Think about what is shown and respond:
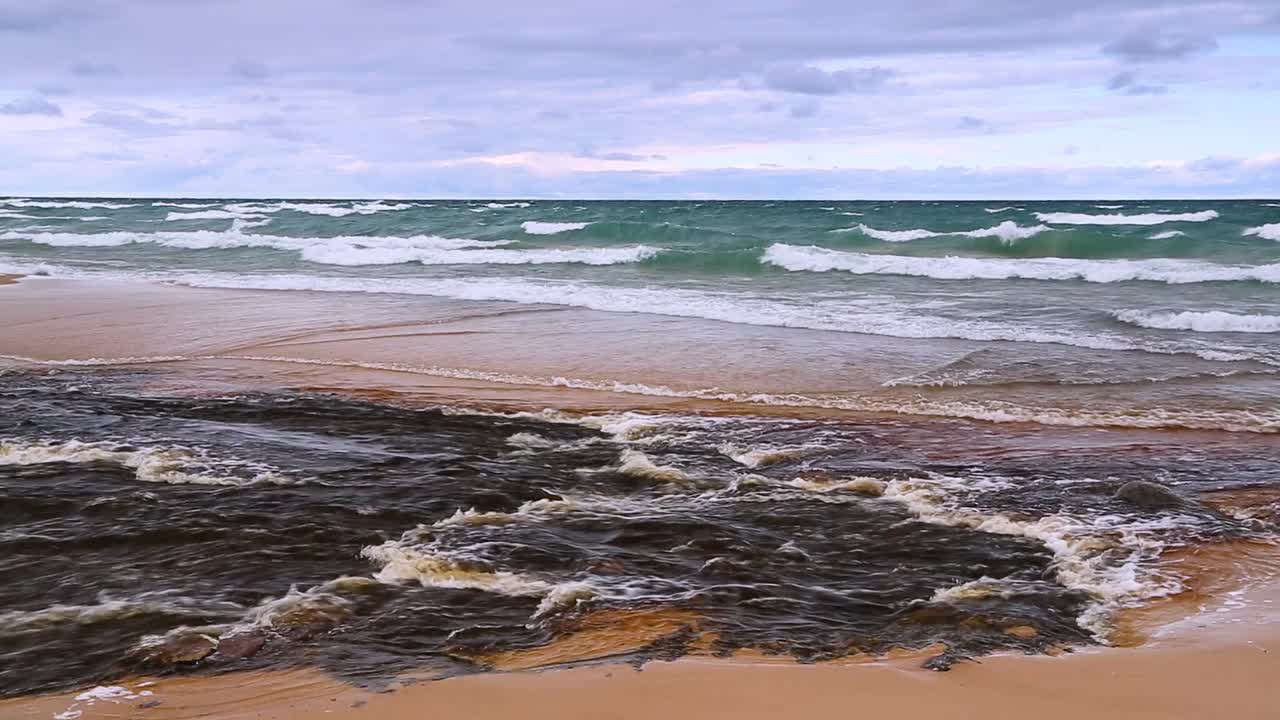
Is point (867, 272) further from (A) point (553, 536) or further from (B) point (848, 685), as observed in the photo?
(B) point (848, 685)

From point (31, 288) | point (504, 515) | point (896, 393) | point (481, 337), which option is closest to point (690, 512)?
point (504, 515)

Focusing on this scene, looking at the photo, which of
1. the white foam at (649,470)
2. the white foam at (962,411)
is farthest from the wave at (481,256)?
the white foam at (649,470)

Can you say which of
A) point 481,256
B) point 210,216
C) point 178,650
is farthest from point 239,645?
point 210,216

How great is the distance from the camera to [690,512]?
6.32 meters

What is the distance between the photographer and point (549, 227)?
3988 cm

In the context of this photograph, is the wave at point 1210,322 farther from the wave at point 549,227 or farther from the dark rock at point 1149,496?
the wave at point 549,227

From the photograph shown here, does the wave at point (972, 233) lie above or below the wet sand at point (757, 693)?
above

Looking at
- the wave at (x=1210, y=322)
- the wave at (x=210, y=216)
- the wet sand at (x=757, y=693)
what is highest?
the wave at (x=210, y=216)

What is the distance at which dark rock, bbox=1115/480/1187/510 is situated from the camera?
6582mm

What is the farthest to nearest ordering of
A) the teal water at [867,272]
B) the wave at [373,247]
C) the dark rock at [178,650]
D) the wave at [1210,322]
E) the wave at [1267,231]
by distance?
the wave at [1267,231] < the wave at [373,247] < the wave at [1210,322] < the teal water at [867,272] < the dark rock at [178,650]

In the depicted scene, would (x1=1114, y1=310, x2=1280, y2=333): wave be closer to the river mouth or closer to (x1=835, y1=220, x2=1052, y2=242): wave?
the river mouth

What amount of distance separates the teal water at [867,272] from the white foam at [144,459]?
6857 mm

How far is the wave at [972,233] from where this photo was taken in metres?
34.4

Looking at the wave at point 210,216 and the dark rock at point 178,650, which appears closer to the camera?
the dark rock at point 178,650
